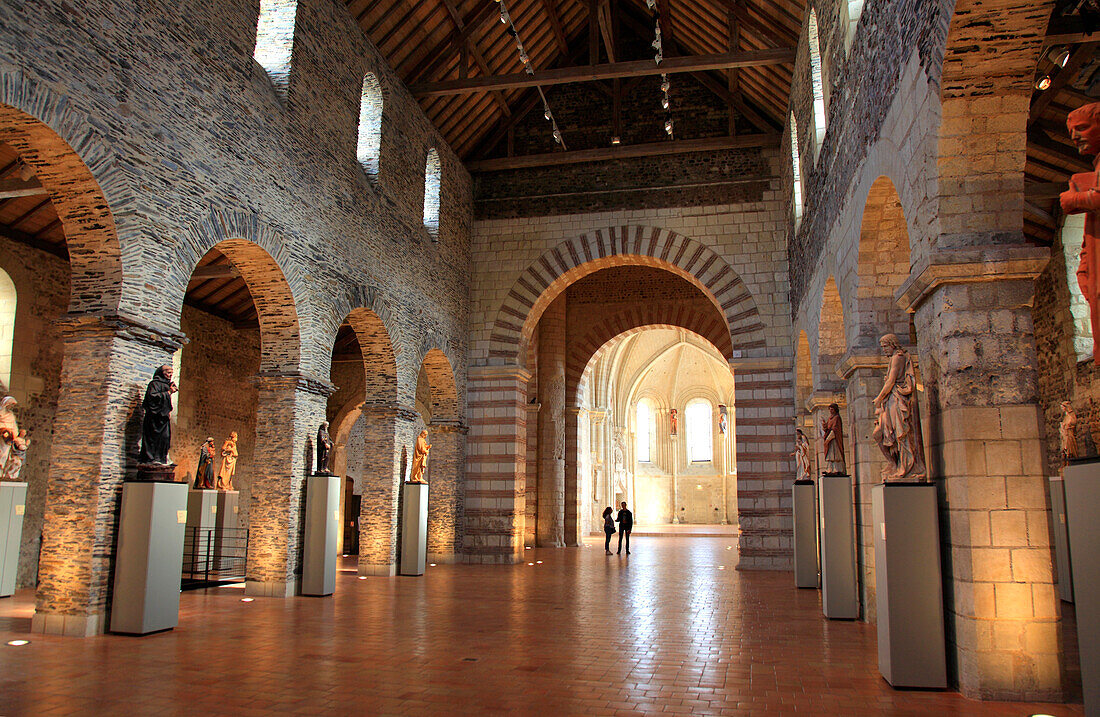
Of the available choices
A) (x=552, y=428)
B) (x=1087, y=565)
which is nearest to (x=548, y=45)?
(x=552, y=428)

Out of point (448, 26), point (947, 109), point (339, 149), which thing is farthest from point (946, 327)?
point (448, 26)

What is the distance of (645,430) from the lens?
41344 mm

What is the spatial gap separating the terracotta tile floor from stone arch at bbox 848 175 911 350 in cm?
352

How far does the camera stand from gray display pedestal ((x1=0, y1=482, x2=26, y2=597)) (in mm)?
11624

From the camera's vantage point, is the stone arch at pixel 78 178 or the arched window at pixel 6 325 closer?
the stone arch at pixel 78 178

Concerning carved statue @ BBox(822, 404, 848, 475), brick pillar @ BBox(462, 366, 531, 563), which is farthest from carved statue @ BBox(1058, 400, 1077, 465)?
brick pillar @ BBox(462, 366, 531, 563)

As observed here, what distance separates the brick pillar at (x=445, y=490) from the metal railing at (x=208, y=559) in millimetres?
4207

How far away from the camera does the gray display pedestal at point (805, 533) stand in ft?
43.7

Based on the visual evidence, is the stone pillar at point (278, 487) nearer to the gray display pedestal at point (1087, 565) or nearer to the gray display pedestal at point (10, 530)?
the gray display pedestal at point (10, 530)

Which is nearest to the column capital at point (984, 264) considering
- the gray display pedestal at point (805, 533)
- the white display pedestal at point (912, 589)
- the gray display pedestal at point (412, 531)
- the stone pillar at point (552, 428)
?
the white display pedestal at point (912, 589)

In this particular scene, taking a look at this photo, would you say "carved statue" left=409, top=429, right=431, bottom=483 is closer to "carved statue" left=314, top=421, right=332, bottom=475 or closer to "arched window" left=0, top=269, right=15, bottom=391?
"carved statue" left=314, top=421, right=332, bottom=475

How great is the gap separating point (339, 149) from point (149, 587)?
7.96 metres

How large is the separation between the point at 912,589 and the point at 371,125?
12357 millimetres

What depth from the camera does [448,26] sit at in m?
16.3
